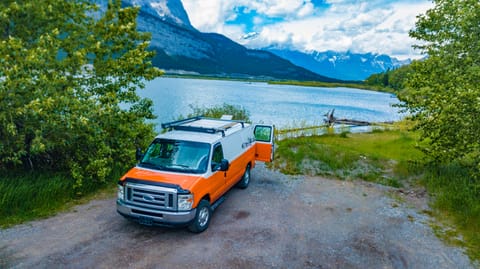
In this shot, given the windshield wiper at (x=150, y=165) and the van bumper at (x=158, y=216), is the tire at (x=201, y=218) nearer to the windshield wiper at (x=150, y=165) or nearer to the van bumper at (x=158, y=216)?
the van bumper at (x=158, y=216)

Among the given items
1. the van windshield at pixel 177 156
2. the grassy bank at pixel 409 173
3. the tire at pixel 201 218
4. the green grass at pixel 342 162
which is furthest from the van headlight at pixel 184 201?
the green grass at pixel 342 162

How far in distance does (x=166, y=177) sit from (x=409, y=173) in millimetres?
12082

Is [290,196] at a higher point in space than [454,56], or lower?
lower

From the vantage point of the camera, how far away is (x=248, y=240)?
7688 mm

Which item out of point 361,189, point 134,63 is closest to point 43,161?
point 134,63

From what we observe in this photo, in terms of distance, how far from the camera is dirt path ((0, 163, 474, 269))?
6.64 m

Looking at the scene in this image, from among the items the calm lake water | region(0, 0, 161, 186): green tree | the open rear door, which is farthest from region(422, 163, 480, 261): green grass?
the calm lake water

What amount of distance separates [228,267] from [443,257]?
17.9 ft

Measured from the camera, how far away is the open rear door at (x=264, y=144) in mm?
12812

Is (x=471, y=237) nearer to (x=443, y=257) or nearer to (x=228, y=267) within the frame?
(x=443, y=257)

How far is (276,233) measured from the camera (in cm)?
821

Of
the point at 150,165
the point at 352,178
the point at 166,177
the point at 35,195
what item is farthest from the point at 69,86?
the point at 352,178

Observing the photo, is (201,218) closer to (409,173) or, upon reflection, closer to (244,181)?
(244,181)

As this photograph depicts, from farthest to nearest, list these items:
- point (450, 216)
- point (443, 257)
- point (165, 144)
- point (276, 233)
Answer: point (450, 216) < point (165, 144) < point (276, 233) < point (443, 257)
